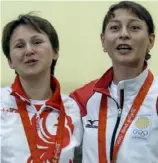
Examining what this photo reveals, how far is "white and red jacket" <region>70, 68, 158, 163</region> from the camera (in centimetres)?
133

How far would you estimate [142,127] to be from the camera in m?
1.36

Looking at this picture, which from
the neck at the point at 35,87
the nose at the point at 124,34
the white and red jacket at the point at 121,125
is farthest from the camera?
the neck at the point at 35,87

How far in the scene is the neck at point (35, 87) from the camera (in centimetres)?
155

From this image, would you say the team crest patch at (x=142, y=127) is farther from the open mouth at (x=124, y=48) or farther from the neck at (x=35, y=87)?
the neck at (x=35, y=87)

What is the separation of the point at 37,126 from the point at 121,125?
368mm

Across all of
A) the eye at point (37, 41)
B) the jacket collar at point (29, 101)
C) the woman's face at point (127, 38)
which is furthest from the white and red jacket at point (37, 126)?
the woman's face at point (127, 38)

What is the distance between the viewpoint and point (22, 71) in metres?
1.50

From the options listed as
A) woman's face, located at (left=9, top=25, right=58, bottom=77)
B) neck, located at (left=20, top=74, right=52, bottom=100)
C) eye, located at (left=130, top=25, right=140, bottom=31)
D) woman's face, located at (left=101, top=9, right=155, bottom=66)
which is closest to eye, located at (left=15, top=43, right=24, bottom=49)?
woman's face, located at (left=9, top=25, right=58, bottom=77)

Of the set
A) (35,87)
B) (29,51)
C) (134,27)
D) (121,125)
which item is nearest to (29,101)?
(35,87)

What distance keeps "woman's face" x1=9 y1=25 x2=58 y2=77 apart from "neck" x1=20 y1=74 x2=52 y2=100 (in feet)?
0.14

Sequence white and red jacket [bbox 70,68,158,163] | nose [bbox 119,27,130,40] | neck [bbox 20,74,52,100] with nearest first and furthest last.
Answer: white and red jacket [bbox 70,68,158,163]
nose [bbox 119,27,130,40]
neck [bbox 20,74,52,100]

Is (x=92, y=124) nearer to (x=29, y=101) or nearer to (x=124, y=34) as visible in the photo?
Answer: (x=29, y=101)

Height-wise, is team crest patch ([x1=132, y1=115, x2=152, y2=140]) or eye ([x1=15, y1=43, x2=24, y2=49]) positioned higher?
eye ([x1=15, y1=43, x2=24, y2=49])

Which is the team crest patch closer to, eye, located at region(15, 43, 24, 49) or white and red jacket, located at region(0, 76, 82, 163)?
white and red jacket, located at region(0, 76, 82, 163)
